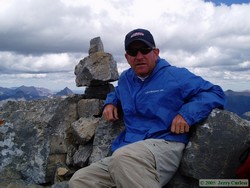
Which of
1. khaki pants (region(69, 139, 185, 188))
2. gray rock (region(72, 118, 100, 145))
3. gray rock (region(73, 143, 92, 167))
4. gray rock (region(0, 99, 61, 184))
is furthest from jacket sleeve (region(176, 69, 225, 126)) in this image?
gray rock (region(0, 99, 61, 184))

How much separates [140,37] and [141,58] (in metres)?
0.40

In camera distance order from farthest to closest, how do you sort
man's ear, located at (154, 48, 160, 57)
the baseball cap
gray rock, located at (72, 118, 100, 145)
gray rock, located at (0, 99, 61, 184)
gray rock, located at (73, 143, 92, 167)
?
gray rock, located at (0, 99, 61, 184), gray rock, located at (72, 118, 100, 145), gray rock, located at (73, 143, 92, 167), man's ear, located at (154, 48, 160, 57), the baseball cap

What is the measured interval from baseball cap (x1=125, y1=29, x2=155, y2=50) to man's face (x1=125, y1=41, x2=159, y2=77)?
0.22 ft

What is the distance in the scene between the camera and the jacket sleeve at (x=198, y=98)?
5688 millimetres

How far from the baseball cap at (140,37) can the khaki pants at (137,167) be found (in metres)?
1.76

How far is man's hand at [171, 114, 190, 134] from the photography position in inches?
222

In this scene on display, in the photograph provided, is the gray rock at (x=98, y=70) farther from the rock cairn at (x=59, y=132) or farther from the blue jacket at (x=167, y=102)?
the blue jacket at (x=167, y=102)

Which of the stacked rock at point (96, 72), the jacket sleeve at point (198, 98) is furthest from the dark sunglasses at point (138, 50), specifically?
the stacked rock at point (96, 72)

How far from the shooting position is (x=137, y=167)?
506cm

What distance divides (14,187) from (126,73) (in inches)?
141

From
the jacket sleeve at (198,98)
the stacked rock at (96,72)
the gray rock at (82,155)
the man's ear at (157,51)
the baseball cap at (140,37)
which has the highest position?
the baseball cap at (140,37)

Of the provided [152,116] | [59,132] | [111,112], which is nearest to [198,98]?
[152,116]

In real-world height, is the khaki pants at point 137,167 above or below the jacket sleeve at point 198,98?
below

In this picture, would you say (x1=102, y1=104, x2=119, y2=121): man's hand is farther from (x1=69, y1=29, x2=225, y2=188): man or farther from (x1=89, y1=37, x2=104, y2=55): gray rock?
(x1=89, y1=37, x2=104, y2=55): gray rock
